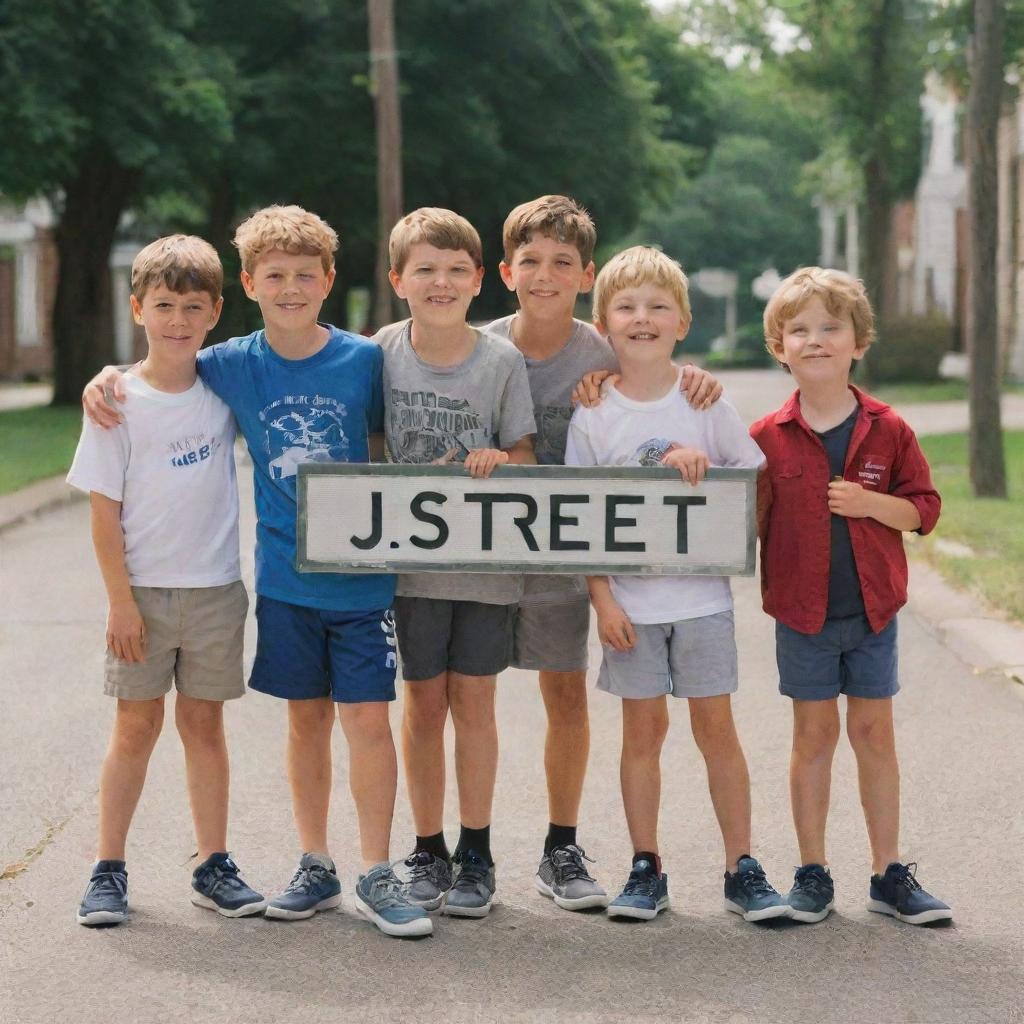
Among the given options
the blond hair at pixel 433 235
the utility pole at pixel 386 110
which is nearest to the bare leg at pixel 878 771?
the blond hair at pixel 433 235

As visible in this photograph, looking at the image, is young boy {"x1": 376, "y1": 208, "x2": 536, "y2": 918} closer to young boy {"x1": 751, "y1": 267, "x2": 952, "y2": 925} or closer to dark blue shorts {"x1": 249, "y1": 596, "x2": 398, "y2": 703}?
dark blue shorts {"x1": 249, "y1": 596, "x2": 398, "y2": 703}

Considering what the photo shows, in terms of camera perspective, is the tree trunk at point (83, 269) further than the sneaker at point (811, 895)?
Yes

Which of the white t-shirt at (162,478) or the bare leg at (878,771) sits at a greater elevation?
the white t-shirt at (162,478)

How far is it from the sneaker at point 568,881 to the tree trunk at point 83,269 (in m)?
25.6

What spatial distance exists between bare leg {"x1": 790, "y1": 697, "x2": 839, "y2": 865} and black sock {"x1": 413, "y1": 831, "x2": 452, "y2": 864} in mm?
955

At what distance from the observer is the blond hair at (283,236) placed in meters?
4.34

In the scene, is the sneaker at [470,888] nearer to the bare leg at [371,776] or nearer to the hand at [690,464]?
the bare leg at [371,776]

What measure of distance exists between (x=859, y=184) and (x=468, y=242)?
32.2 m

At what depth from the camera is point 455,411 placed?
14.2 ft

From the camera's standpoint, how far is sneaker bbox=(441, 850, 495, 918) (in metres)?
4.32

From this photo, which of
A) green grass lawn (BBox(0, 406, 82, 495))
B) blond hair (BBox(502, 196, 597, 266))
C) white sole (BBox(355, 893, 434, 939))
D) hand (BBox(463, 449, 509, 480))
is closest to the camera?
white sole (BBox(355, 893, 434, 939))

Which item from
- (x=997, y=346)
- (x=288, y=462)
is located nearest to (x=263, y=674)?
(x=288, y=462)

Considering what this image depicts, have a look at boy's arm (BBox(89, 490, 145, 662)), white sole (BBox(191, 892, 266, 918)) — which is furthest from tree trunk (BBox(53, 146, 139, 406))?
white sole (BBox(191, 892, 266, 918))

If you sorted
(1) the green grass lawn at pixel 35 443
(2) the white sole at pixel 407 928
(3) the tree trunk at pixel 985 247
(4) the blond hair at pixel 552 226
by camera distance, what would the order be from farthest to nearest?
1. (1) the green grass lawn at pixel 35 443
2. (3) the tree trunk at pixel 985 247
3. (4) the blond hair at pixel 552 226
4. (2) the white sole at pixel 407 928
